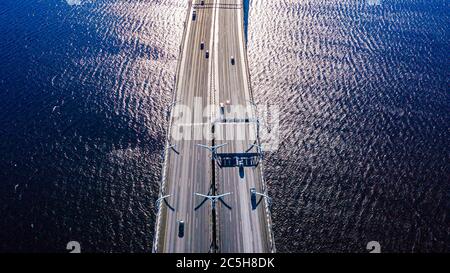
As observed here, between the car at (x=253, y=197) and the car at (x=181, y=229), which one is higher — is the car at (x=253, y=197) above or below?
above

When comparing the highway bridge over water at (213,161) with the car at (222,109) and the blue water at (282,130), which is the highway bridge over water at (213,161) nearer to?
the car at (222,109)

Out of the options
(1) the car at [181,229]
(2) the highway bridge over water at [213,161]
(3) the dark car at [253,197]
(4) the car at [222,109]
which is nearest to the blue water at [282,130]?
(2) the highway bridge over water at [213,161]

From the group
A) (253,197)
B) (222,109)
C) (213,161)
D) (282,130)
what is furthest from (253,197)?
(222,109)

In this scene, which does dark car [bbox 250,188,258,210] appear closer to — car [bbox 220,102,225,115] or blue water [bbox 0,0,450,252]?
blue water [bbox 0,0,450,252]

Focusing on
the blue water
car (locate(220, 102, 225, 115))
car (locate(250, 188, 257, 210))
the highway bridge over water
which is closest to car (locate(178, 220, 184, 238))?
the highway bridge over water

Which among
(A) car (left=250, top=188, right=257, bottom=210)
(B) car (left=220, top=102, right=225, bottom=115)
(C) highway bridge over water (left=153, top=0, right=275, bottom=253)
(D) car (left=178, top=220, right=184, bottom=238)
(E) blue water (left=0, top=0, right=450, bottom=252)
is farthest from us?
(B) car (left=220, top=102, right=225, bottom=115)

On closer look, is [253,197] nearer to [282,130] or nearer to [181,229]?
[181,229]
